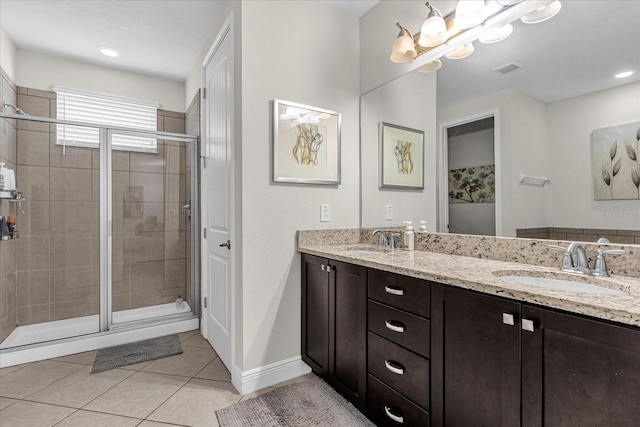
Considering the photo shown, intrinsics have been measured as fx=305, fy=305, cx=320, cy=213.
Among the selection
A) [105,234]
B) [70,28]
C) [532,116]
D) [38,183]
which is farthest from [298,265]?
[70,28]

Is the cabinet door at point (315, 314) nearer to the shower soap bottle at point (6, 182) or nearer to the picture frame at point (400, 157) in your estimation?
the picture frame at point (400, 157)

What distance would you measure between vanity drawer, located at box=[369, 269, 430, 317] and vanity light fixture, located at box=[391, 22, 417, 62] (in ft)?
4.60

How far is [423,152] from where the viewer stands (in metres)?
2.06

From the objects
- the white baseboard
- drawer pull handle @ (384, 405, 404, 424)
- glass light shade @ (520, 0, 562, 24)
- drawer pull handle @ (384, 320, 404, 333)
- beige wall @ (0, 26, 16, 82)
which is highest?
beige wall @ (0, 26, 16, 82)

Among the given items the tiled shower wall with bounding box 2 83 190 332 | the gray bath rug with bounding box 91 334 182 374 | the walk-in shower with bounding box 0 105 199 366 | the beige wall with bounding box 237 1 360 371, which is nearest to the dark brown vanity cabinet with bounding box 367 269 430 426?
the beige wall with bounding box 237 1 360 371

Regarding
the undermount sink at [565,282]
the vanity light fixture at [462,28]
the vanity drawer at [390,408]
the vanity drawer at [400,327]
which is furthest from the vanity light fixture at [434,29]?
the vanity drawer at [390,408]

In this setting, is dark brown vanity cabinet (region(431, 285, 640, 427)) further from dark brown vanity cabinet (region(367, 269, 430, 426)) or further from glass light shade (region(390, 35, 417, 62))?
glass light shade (region(390, 35, 417, 62))

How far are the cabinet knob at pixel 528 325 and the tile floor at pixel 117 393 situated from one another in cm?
154

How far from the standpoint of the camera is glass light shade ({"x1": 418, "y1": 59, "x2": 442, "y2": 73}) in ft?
6.22

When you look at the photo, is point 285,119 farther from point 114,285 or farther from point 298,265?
point 114,285

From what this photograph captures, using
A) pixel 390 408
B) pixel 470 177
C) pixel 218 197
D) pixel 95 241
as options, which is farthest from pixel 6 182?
pixel 470 177

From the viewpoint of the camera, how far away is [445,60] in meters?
1.86

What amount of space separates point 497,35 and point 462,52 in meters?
0.21

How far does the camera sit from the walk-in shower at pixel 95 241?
2.59 metres
